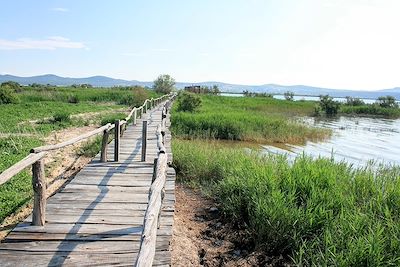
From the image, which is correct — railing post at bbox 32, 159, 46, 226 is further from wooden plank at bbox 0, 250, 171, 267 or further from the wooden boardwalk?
wooden plank at bbox 0, 250, 171, 267

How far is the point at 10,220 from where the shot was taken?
5996 millimetres

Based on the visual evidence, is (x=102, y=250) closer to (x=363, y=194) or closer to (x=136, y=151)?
(x=363, y=194)

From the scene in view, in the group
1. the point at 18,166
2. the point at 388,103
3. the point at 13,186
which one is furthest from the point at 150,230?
the point at 388,103

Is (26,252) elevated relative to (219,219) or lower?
elevated

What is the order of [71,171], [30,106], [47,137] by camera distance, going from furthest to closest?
[30,106] < [47,137] < [71,171]

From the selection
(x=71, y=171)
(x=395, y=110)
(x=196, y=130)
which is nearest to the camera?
(x=71, y=171)

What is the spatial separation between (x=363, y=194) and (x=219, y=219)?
2642 millimetres

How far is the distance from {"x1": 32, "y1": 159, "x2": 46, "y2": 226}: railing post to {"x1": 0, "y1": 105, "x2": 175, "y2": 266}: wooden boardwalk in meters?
0.10

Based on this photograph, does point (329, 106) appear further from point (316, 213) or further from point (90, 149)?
point (316, 213)

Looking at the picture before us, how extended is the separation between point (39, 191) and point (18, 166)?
0.64 meters

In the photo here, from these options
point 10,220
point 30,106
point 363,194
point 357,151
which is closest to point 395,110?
point 357,151

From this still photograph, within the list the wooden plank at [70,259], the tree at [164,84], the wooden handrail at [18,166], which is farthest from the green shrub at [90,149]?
the tree at [164,84]

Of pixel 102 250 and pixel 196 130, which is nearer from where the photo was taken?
pixel 102 250

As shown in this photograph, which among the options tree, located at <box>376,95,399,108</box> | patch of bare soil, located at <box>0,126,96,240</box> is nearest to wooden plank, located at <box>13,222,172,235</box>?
patch of bare soil, located at <box>0,126,96,240</box>
